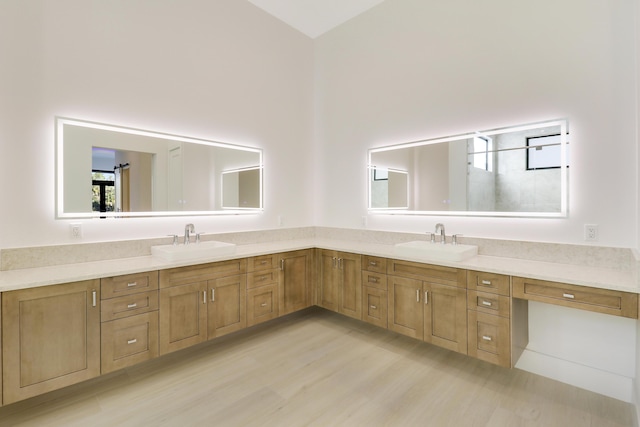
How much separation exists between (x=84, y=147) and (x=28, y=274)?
100 centimetres

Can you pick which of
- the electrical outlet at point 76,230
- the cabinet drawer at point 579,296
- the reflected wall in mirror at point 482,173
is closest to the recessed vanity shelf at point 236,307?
the cabinet drawer at point 579,296

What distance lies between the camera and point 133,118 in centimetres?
268

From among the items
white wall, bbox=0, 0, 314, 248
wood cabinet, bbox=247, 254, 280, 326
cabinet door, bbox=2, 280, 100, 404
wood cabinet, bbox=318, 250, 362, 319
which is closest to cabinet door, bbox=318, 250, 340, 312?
wood cabinet, bbox=318, 250, 362, 319

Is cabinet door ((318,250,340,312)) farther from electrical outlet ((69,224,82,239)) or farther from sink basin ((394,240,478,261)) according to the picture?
electrical outlet ((69,224,82,239))

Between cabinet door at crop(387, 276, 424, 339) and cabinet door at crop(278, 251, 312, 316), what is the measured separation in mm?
953

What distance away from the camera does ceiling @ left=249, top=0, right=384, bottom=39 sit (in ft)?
11.4

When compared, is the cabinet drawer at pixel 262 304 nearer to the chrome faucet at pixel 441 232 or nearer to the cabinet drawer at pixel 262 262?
the cabinet drawer at pixel 262 262

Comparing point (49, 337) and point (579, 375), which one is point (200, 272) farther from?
point (579, 375)

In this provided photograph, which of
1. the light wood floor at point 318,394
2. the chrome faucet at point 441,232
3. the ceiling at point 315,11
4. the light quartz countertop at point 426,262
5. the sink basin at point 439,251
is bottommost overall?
the light wood floor at point 318,394

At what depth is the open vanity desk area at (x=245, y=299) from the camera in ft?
6.09

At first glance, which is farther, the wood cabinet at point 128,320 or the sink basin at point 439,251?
the sink basin at point 439,251

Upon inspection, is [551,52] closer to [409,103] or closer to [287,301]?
[409,103]

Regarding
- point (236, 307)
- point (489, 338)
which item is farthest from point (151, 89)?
point (489, 338)

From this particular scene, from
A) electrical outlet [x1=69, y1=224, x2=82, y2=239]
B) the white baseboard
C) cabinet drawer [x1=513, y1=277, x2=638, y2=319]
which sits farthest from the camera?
electrical outlet [x1=69, y1=224, x2=82, y2=239]
